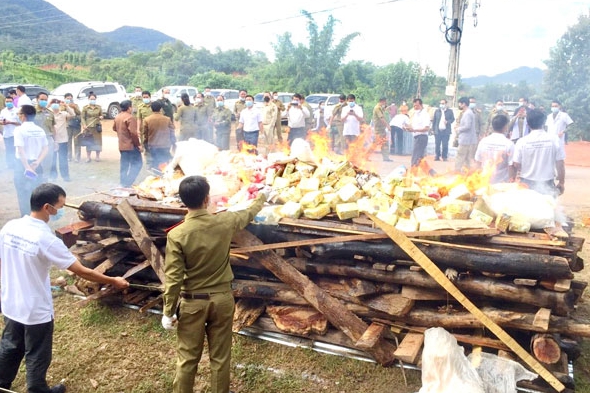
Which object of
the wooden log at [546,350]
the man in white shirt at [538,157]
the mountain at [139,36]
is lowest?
the wooden log at [546,350]

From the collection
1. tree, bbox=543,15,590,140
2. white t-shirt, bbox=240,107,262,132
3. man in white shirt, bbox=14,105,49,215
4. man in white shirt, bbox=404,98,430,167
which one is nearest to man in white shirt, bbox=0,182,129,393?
man in white shirt, bbox=14,105,49,215

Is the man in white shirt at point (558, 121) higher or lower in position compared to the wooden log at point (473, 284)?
higher

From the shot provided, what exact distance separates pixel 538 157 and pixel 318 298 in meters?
3.85

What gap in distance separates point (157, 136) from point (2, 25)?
2826 inches

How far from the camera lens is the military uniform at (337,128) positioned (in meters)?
15.0

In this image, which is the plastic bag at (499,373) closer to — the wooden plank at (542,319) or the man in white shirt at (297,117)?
the wooden plank at (542,319)

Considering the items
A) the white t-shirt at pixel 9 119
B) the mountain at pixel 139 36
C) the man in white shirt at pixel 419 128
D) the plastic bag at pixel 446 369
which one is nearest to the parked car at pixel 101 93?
the white t-shirt at pixel 9 119

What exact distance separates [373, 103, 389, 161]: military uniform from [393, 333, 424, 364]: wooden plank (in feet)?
36.1

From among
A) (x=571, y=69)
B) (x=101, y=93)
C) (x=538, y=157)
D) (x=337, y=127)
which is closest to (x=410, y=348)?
(x=538, y=157)

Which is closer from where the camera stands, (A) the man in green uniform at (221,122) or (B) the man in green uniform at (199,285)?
(B) the man in green uniform at (199,285)

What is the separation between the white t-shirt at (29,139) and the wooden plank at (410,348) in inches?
283

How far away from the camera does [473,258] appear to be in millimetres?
4262

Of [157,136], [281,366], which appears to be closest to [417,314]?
[281,366]

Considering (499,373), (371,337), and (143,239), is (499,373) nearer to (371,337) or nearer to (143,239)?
(371,337)
